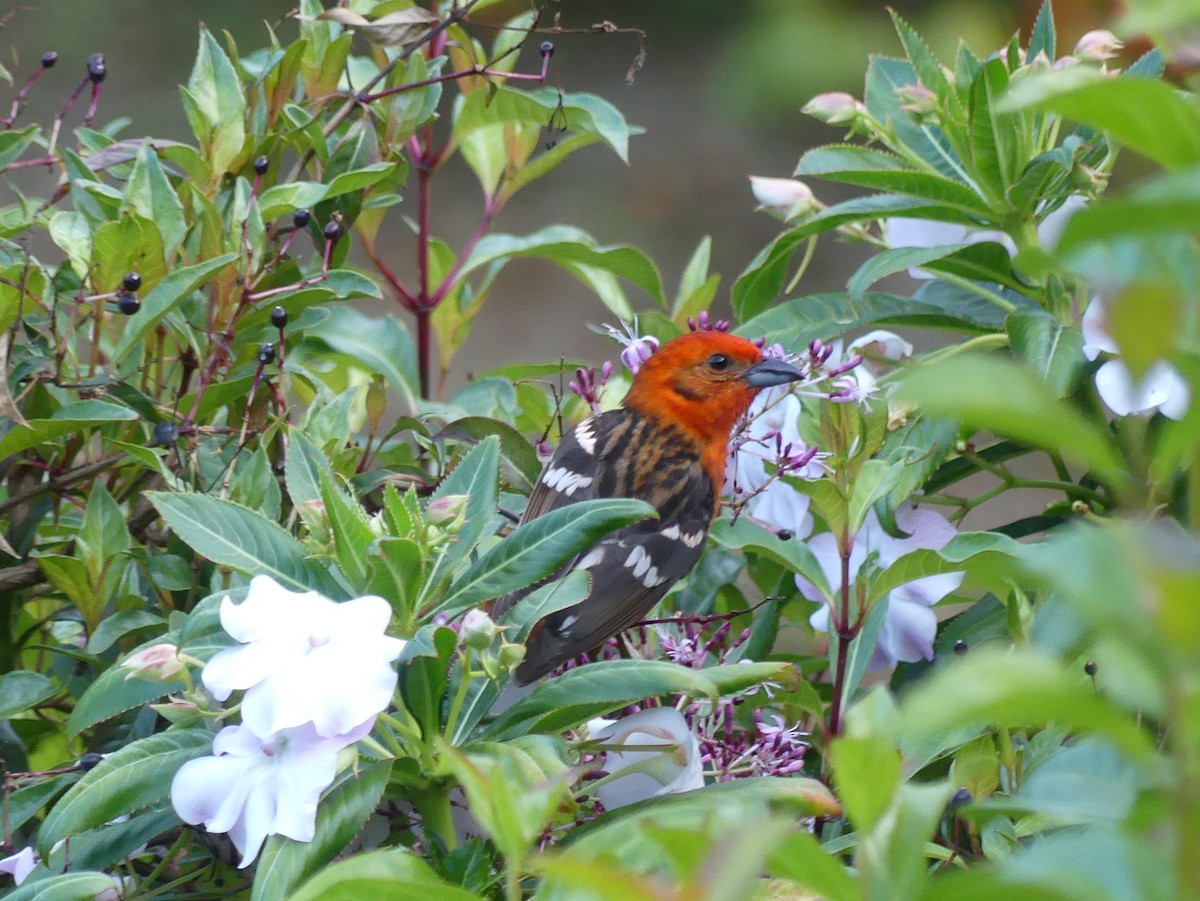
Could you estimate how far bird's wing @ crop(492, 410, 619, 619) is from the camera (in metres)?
1.80

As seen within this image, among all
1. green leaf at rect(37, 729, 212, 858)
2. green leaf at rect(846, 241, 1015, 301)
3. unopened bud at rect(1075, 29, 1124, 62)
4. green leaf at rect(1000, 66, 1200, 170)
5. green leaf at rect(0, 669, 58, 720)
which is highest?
green leaf at rect(1000, 66, 1200, 170)

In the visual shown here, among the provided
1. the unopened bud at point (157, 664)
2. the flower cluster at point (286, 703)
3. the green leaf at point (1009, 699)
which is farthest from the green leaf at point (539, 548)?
the green leaf at point (1009, 699)

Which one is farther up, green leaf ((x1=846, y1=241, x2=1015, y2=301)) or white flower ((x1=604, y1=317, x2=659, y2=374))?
green leaf ((x1=846, y1=241, x2=1015, y2=301))

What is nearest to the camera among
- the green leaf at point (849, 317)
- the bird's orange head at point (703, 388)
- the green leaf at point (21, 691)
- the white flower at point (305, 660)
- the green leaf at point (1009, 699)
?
the green leaf at point (1009, 699)

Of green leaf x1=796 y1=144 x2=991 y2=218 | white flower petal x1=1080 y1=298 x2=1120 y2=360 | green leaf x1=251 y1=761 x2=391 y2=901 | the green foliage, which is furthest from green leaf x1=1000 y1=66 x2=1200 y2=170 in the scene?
green leaf x1=796 y1=144 x2=991 y2=218

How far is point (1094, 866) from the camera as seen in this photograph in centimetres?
51

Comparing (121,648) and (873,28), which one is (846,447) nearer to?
(121,648)

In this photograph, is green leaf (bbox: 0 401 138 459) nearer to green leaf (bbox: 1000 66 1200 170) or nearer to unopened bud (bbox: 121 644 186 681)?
unopened bud (bbox: 121 644 186 681)

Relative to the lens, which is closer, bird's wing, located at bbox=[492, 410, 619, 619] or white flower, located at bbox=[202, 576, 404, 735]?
white flower, located at bbox=[202, 576, 404, 735]

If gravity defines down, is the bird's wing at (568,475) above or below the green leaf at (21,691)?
below

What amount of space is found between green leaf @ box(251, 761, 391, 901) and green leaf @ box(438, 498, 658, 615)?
0.17m

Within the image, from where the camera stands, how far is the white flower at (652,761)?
120 cm

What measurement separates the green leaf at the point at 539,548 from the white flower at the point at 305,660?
114 millimetres

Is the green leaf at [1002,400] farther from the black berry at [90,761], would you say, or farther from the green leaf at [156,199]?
the green leaf at [156,199]
